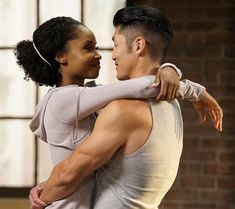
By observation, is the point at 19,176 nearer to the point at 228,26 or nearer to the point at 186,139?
the point at 186,139

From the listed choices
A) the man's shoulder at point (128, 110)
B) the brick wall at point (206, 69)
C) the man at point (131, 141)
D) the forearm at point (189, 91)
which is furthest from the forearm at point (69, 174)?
the brick wall at point (206, 69)

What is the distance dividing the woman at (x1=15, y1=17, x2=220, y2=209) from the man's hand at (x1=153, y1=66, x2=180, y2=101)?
0.02 meters

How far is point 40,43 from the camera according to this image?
1.71 m

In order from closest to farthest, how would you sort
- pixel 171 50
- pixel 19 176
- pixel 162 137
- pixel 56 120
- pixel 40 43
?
1. pixel 162 137
2. pixel 56 120
3. pixel 40 43
4. pixel 171 50
5. pixel 19 176

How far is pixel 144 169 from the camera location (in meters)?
1.43

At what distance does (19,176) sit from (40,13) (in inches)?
36.9

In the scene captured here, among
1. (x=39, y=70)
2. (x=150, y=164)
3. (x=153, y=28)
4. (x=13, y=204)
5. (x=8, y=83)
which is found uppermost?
(x=153, y=28)

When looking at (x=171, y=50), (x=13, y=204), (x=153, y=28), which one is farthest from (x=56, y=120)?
(x=13, y=204)

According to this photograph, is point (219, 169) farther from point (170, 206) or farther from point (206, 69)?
point (206, 69)

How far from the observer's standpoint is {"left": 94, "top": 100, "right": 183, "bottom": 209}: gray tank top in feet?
4.65

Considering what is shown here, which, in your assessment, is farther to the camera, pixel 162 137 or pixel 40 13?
pixel 40 13

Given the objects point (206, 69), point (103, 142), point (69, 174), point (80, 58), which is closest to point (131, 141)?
point (103, 142)

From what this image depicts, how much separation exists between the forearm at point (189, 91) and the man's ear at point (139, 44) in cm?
18

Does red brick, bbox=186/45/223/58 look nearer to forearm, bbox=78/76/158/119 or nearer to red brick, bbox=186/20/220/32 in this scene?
red brick, bbox=186/20/220/32
